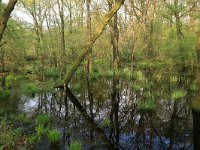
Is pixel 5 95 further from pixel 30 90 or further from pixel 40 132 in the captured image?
pixel 40 132

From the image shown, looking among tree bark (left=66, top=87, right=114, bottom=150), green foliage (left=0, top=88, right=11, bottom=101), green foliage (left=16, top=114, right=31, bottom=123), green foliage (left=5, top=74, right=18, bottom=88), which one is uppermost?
green foliage (left=5, top=74, right=18, bottom=88)

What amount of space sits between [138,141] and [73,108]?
425 cm

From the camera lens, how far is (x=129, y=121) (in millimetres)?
8578

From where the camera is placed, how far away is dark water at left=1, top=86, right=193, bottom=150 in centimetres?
668

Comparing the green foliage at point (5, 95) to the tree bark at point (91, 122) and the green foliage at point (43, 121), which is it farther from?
the green foliage at point (43, 121)

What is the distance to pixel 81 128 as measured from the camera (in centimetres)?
783

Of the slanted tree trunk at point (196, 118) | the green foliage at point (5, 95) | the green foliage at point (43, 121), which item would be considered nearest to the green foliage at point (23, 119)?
the green foliage at point (43, 121)

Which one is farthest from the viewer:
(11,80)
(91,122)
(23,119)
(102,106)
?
(11,80)

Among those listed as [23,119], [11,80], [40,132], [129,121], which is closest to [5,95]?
[23,119]

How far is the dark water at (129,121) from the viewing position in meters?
6.68

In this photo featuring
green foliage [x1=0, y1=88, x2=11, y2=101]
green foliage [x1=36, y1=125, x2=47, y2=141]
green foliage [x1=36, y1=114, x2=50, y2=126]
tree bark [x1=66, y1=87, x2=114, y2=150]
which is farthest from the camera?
green foliage [x1=0, y1=88, x2=11, y2=101]

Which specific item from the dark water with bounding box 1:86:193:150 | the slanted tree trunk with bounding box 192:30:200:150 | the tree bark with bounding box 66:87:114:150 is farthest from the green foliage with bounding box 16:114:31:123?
the slanted tree trunk with bounding box 192:30:200:150

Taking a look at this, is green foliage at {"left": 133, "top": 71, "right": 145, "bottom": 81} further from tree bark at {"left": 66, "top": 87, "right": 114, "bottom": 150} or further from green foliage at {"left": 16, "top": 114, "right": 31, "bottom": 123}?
green foliage at {"left": 16, "top": 114, "right": 31, "bottom": 123}

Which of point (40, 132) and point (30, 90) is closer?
point (40, 132)
